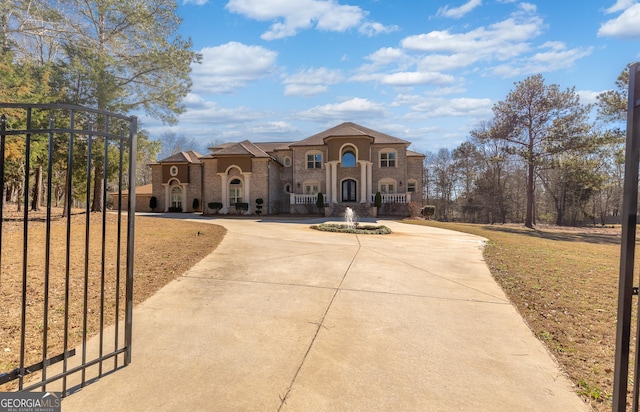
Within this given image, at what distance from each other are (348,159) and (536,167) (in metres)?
17.0

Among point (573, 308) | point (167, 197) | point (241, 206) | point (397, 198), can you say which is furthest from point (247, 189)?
point (573, 308)

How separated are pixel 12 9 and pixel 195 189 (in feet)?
68.4

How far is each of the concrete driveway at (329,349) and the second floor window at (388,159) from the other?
23.7m

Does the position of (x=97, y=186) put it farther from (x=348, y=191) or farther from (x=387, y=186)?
(x=387, y=186)

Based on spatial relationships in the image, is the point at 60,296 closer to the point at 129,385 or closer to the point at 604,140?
the point at 129,385

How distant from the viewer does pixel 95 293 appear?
197 inches

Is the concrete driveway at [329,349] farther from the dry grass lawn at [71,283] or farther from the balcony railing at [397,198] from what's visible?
the balcony railing at [397,198]

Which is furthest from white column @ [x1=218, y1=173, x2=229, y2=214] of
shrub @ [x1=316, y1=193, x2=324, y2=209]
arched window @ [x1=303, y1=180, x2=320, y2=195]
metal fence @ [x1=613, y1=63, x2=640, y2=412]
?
metal fence @ [x1=613, y1=63, x2=640, y2=412]

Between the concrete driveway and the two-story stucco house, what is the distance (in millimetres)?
20869

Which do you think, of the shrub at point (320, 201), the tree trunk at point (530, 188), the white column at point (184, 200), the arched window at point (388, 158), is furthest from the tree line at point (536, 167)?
the white column at point (184, 200)

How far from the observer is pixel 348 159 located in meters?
28.8

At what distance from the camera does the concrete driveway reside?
8.70 ft

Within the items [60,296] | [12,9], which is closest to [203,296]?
[60,296]

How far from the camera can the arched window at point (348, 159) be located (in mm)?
28734
